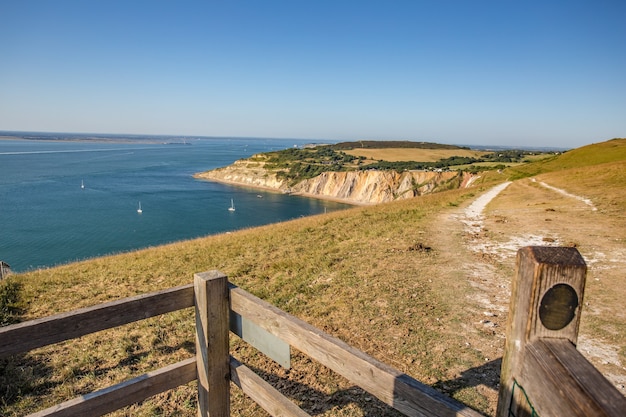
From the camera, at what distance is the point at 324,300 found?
7383 mm

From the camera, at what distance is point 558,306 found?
4.43 ft

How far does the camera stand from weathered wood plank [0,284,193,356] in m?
2.45

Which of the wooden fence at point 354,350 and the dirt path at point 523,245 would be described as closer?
the wooden fence at point 354,350

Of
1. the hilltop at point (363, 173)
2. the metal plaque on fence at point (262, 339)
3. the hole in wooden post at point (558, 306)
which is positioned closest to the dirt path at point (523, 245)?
the metal plaque on fence at point (262, 339)

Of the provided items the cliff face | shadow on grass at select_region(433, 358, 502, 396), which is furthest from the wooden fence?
the cliff face

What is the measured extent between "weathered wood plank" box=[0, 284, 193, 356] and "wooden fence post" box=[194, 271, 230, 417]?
0.80ft

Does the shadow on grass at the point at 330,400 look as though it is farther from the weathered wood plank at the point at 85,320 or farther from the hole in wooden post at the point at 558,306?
the hole in wooden post at the point at 558,306

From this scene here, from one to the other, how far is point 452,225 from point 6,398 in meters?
14.3

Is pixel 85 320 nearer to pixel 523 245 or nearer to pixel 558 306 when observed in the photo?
pixel 558 306

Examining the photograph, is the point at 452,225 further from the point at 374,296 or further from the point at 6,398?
the point at 6,398

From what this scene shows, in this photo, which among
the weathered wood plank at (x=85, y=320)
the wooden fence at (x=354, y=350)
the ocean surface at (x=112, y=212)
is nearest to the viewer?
the wooden fence at (x=354, y=350)

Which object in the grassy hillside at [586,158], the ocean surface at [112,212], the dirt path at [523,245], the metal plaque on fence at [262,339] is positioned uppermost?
the grassy hillside at [586,158]

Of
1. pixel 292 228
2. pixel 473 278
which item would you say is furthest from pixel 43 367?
pixel 292 228

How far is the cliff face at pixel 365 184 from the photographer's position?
84.7 metres
